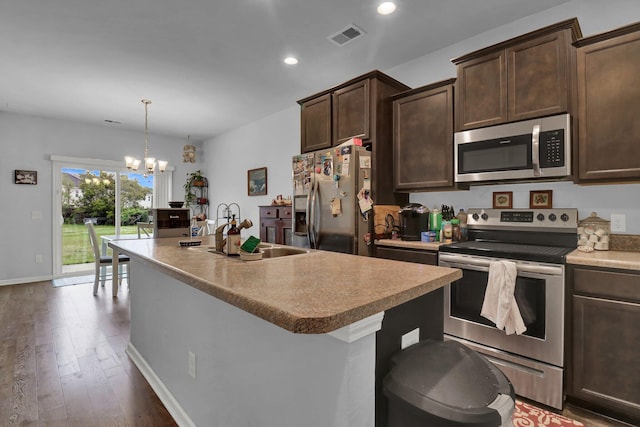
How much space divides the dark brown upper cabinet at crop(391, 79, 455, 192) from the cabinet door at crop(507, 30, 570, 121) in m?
0.49

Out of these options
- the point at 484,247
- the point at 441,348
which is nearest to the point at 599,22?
the point at 484,247

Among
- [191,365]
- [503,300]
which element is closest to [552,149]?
[503,300]

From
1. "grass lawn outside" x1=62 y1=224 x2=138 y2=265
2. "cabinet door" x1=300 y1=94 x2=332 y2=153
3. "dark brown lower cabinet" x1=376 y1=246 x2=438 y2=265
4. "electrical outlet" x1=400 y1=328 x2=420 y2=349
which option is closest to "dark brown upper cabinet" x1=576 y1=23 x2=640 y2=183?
"dark brown lower cabinet" x1=376 y1=246 x2=438 y2=265

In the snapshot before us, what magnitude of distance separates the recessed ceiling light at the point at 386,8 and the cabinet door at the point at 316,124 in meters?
1.02

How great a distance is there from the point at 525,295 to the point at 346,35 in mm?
2494

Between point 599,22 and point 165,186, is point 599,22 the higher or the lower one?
the higher one

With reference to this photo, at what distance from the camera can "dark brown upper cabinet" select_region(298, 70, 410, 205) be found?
9.84 feet

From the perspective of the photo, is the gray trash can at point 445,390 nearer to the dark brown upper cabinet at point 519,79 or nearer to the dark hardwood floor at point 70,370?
the dark hardwood floor at point 70,370

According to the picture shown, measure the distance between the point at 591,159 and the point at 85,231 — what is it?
7149mm

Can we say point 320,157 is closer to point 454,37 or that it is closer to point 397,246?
point 397,246

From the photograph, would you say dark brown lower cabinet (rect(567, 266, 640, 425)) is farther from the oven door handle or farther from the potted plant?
the potted plant

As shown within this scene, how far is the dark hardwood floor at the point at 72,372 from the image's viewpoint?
1868 mm

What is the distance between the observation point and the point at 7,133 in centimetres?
504

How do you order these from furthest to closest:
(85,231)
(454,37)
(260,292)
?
(85,231) → (454,37) → (260,292)
